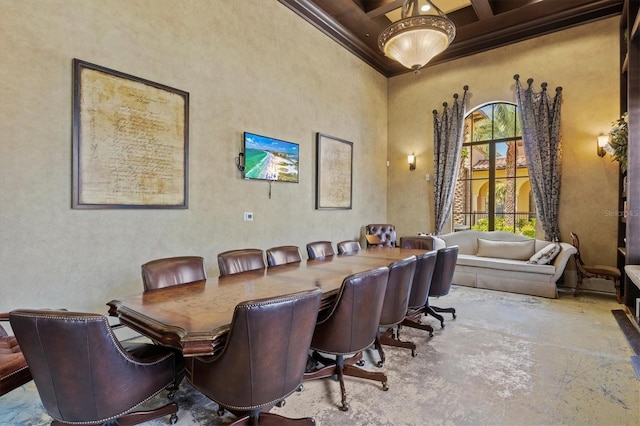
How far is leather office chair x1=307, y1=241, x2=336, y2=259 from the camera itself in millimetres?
3699

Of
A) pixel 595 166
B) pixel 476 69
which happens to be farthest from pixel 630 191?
pixel 476 69

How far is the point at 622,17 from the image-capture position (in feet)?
15.1

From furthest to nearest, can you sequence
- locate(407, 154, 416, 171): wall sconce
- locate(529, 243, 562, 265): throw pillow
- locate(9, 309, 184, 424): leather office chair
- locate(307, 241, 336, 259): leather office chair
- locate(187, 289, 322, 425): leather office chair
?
locate(407, 154, 416, 171): wall sconce < locate(529, 243, 562, 265): throw pillow < locate(307, 241, 336, 259): leather office chair < locate(187, 289, 322, 425): leather office chair < locate(9, 309, 184, 424): leather office chair

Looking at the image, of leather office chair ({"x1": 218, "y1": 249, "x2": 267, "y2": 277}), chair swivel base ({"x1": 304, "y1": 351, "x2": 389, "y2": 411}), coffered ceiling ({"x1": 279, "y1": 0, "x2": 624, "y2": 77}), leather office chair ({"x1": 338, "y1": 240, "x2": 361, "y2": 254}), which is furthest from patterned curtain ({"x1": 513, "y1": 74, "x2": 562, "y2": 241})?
leather office chair ({"x1": 218, "y1": 249, "x2": 267, "y2": 277})

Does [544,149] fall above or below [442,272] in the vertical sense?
above

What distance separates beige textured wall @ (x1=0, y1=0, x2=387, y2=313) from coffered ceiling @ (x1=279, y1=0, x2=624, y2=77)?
0.27m

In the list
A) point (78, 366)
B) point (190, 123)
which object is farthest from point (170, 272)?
point (190, 123)

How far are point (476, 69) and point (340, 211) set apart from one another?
3636mm

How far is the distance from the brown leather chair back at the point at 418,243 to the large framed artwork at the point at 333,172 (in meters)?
1.41

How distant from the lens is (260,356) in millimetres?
1438

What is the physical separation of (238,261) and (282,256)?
21.2 inches

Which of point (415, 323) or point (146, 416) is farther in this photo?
point (415, 323)

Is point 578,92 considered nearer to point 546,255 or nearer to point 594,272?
point 546,255

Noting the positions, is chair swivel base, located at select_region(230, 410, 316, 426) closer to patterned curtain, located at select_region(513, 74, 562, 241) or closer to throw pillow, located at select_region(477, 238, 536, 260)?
throw pillow, located at select_region(477, 238, 536, 260)
